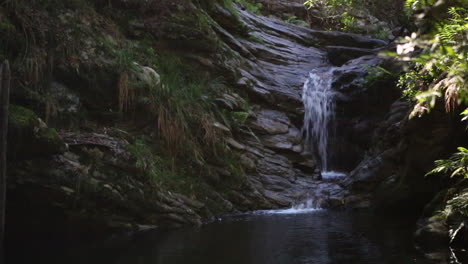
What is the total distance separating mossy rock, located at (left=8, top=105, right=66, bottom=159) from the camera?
6703 mm

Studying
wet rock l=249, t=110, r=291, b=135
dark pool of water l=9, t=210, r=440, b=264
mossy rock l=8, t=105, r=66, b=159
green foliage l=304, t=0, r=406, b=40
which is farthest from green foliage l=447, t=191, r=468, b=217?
green foliage l=304, t=0, r=406, b=40

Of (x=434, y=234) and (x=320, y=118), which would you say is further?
(x=320, y=118)

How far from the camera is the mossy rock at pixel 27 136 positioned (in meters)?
6.70

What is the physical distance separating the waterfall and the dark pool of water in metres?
4.69

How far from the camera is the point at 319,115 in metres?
13.6

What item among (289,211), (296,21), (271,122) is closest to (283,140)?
(271,122)

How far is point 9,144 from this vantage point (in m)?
6.72

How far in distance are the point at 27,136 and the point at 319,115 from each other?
879cm

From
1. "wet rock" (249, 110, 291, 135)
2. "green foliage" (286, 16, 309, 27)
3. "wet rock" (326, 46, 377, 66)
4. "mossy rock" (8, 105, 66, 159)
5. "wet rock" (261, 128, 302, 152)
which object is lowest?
"mossy rock" (8, 105, 66, 159)

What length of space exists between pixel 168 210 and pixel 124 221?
0.90 m

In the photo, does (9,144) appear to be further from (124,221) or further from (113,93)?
(113,93)

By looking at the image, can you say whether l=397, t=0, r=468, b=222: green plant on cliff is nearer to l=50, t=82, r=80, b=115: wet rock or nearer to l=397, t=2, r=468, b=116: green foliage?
l=397, t=2, r=468, b=116: green foliage

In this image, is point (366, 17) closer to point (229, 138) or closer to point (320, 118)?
point (320, 118)

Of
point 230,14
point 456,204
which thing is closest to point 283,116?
point 230,14
